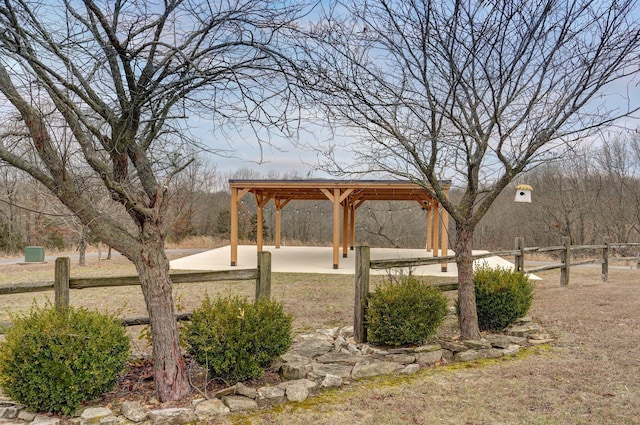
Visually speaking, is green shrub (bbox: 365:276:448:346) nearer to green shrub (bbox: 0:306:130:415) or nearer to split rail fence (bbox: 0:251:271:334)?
split rail fence (bbox: 0:251:271:334)

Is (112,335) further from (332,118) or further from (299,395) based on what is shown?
(332,118)

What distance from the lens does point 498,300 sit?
5418 millimetres

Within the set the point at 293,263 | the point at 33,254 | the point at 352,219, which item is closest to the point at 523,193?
the point at 293,263

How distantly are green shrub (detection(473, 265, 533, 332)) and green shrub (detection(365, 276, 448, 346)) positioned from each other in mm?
954

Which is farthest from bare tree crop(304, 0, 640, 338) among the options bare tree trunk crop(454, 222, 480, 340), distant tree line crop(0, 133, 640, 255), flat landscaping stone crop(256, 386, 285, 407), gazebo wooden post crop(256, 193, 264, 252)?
distant tree line crop(0, 133, 640, 255)

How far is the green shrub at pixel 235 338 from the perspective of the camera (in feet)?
11.5

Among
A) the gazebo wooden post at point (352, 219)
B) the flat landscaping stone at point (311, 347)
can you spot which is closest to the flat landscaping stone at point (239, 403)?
the flat landscaping stone at point (311, 347)

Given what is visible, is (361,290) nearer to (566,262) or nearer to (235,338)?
(235,338)

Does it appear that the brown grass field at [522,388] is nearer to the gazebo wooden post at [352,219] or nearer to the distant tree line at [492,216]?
the gazebo wooden post at [352,219]

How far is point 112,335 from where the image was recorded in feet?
10.7

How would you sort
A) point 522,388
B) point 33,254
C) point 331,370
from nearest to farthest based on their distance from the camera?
point 522,388 → point 331,370 → point 33,254

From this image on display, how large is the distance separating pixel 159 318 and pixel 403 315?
2325 millimetres

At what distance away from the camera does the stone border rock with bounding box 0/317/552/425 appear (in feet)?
9.82

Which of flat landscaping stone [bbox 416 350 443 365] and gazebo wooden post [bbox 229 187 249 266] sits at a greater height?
gazebo wooden post [bbox 229 187 249 266]
